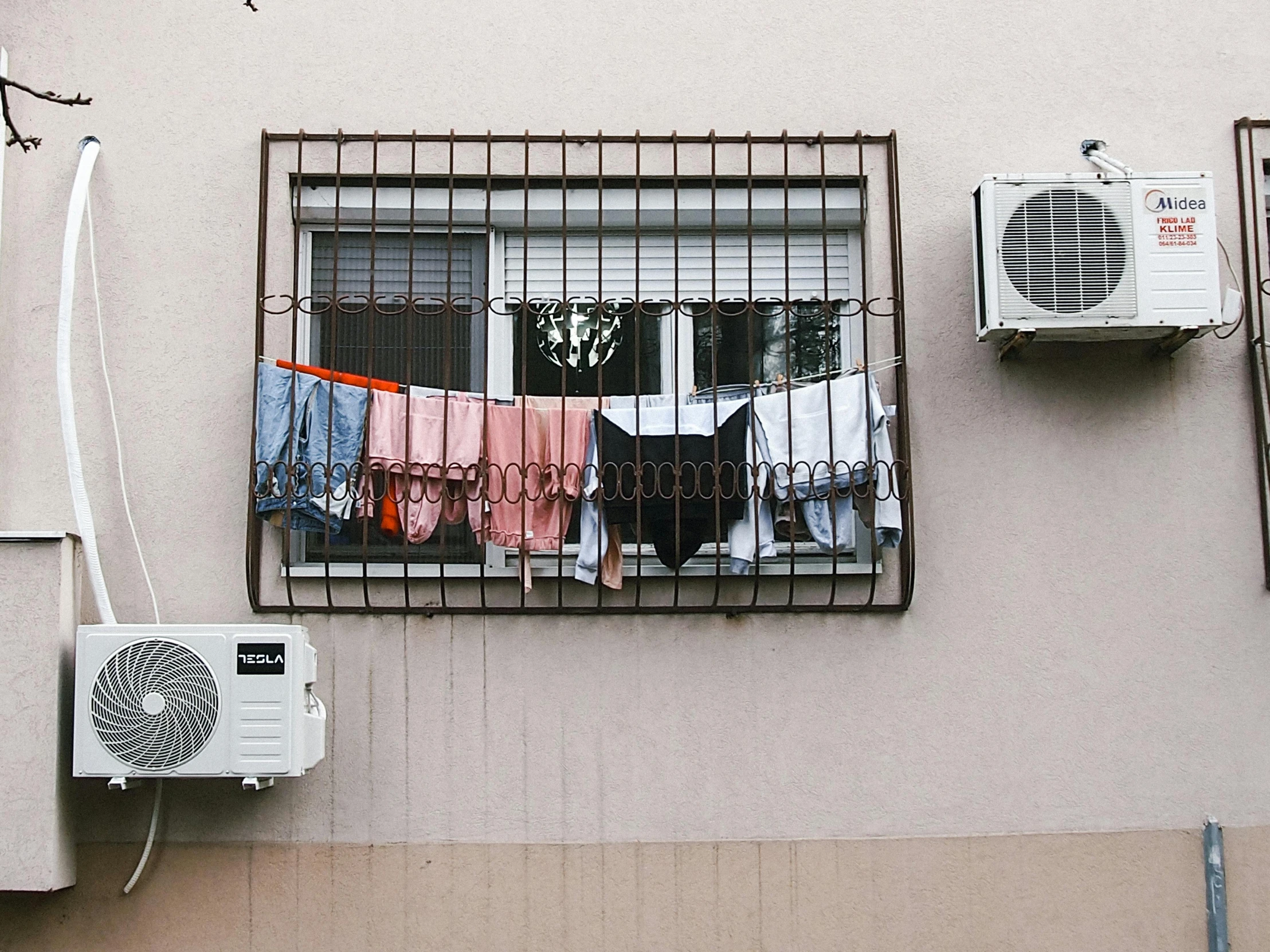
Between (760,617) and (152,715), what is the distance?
2099mm

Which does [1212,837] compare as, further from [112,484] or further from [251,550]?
[112,484]

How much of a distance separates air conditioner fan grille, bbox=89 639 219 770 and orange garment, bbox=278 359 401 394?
1.12 m

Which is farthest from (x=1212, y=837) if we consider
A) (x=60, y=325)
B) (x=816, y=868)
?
(x=60, y=325)

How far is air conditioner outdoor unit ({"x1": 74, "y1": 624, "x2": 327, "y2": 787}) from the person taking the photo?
4113mm

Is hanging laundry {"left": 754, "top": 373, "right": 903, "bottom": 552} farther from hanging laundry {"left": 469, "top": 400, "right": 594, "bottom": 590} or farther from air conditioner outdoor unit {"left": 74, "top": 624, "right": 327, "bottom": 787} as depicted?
air conditioner outdoor unit {"left": 74, "top": 624, "right": 327, "bottom": 787}

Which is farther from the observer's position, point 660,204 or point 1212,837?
point 660,204

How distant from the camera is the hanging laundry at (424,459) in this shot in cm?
459

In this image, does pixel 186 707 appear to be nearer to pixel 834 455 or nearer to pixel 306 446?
pixel 306 446

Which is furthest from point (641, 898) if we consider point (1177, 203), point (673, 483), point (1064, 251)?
point (1177, 203)

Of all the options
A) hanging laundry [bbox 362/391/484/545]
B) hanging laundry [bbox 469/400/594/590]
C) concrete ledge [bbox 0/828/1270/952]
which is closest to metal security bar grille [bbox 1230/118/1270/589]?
concrete ledge [bbox 0/828/1270/952]

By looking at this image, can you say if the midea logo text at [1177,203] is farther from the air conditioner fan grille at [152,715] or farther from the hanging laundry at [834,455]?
the air conditioner fan grille at [152,715]

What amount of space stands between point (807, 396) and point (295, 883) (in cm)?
251

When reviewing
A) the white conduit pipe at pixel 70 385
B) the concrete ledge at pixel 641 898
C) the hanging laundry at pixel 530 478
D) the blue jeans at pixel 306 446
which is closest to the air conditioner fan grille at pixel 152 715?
the white conduit pipe at pixel 70 385

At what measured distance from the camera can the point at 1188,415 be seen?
4.76 m
